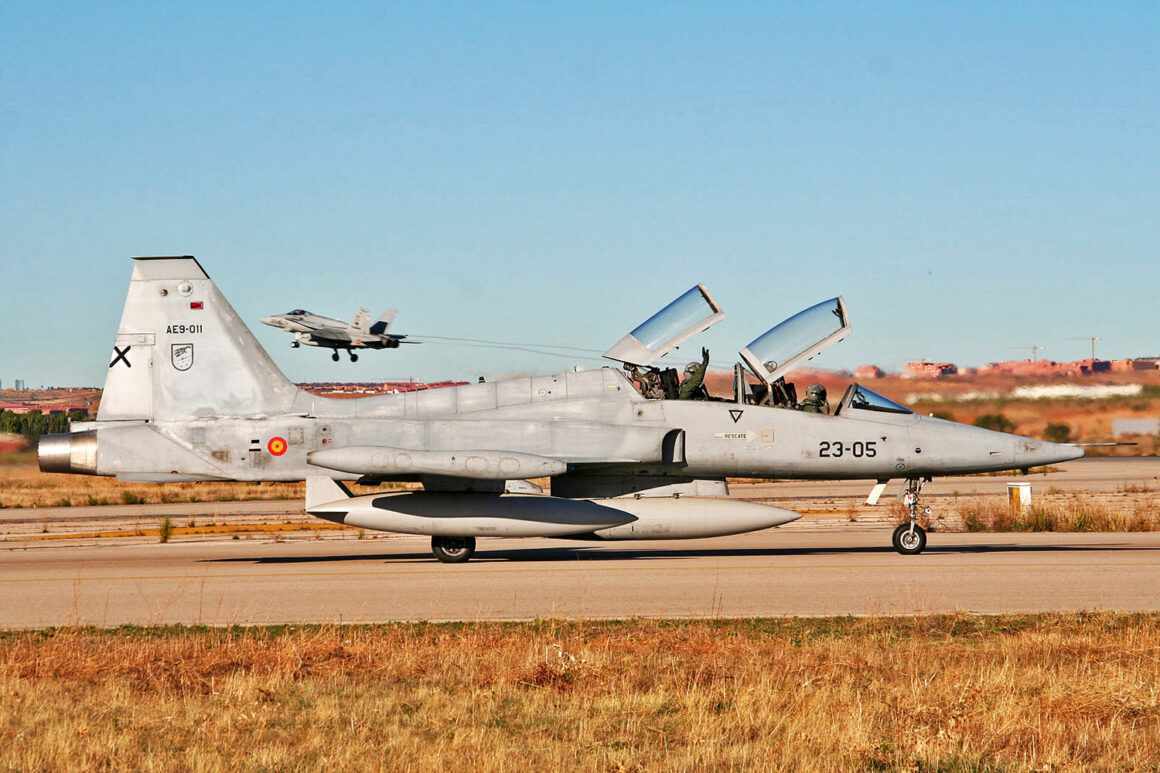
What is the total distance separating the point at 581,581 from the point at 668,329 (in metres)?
4.93

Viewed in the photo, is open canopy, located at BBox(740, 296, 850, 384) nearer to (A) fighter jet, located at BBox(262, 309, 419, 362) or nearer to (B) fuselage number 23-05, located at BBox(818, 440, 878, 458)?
(B) fuselage number 23-05, located at BBox(818, 440, 878, 458)

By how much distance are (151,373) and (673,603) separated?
10327 mm

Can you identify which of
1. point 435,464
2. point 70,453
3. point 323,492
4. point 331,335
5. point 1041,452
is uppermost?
point 331,335

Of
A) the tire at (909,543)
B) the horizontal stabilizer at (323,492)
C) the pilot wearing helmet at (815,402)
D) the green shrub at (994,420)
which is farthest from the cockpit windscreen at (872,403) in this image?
the horizontal stabilizer at (323,492)

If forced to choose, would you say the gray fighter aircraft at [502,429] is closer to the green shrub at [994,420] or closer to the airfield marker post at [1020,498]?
the green shrub at [994,420]

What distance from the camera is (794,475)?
829 inches

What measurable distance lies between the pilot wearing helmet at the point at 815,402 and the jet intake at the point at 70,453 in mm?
11490

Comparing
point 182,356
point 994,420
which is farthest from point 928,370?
point 182,356

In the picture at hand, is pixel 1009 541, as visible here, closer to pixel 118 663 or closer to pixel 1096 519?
pixel 1096 519

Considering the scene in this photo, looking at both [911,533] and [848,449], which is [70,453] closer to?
[848,449]

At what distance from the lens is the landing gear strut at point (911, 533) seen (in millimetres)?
20516

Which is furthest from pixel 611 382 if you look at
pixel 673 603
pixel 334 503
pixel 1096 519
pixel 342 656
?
pixel 1096 519

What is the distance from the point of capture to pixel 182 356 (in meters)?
21.2

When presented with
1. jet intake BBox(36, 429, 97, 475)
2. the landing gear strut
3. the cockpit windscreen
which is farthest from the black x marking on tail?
the landing gear strut
